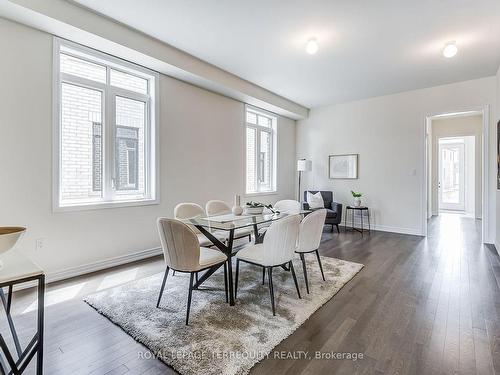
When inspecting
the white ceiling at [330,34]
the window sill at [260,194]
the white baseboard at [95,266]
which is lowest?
the white baseboard at [95,266]

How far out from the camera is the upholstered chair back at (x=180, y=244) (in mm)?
2039

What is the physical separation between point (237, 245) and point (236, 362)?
276cm

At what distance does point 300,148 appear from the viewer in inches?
276

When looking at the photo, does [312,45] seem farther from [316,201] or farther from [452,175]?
[452,175]

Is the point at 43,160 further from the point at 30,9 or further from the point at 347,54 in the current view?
the point at 347,54

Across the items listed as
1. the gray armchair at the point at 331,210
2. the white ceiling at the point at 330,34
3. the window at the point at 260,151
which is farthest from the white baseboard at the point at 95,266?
the gray armchair at the point at 331,210

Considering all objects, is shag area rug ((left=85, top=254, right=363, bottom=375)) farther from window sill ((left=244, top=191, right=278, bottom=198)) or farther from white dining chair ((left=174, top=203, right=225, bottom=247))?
window sill ((left=244, top=191, right=278, bottom=198))

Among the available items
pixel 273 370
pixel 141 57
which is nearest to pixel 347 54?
pixel 141 57

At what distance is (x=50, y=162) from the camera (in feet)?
9.52

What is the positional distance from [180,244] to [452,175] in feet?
32.9

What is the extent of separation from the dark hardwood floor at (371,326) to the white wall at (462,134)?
16.2 feet

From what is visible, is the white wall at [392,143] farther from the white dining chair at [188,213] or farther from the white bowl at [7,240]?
the white bowl at [7,240]

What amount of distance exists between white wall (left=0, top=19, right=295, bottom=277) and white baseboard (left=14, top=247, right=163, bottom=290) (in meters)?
0.04

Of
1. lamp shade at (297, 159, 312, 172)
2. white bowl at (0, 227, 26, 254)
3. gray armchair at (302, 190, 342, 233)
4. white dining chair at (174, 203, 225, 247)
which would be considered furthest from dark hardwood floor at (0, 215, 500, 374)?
lamp shade at (297, 159, 312, 172)
